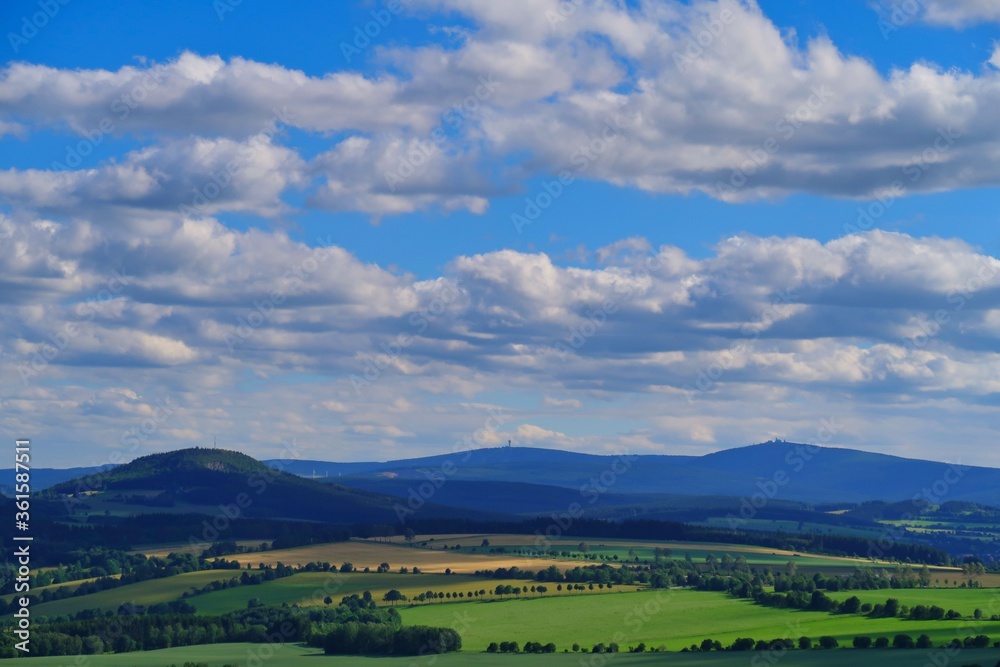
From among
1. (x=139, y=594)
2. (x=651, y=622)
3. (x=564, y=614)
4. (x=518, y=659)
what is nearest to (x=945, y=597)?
(x=651, y=622)

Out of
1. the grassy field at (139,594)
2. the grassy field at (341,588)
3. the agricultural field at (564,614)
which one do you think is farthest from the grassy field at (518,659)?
the grassy field at (139,594)

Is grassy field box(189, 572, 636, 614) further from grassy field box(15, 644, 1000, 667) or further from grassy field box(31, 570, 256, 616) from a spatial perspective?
grassy field box(15, 644, 1000, 667)

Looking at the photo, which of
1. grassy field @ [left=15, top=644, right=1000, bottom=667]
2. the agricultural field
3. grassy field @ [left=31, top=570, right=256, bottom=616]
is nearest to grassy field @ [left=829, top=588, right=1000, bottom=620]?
the agricultural field

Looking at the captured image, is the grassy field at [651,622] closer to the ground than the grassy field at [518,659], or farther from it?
farther from it

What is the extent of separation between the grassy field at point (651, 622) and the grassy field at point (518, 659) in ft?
27.1

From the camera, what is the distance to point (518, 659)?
104 meters

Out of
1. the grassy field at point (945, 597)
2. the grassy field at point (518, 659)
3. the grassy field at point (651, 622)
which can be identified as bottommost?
the grassy field at point (518, 659)

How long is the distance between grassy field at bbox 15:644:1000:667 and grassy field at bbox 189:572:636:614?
127ft

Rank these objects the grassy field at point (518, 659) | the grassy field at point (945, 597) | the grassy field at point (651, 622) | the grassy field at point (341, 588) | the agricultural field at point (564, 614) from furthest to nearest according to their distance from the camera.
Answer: the grassy field at point (341, 588), the grassy field at point (945, 597), the grassy field at point (651, 622), the agricultural field at point (564, 614), the grassy field at point (518, 659)

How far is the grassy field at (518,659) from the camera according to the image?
308 ft

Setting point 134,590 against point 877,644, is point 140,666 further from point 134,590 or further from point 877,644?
point 134,590

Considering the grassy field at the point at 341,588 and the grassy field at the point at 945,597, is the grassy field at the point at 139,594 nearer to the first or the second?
the grassy field at the point at 341,588

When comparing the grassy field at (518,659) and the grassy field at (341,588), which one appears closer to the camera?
the grassy field at (518,659)

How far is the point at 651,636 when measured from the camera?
387 feet
